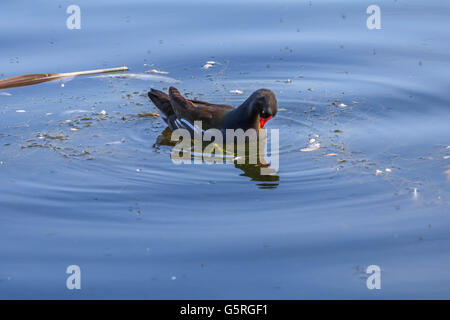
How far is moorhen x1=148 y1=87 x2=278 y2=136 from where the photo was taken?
9.05 metres

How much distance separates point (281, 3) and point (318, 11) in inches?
32.5

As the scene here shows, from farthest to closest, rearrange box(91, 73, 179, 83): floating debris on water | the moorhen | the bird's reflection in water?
box(91, 73, 179, 83): floating debris on water, the moorhen, the bird's reflection in water

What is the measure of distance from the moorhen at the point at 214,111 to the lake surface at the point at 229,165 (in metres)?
0.36

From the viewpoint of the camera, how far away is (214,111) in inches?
377

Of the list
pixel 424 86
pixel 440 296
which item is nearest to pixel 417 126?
pixel 424 86

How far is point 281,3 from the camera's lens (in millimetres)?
13938

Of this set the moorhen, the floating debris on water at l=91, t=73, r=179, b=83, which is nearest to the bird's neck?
the moorhen

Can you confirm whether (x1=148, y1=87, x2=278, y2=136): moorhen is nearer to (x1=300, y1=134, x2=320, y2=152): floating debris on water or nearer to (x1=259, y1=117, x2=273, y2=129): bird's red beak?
(x1=259, y1=117, x2=273, y2=129): bird's red beak

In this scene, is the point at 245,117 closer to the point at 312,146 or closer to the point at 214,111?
the point at 214,111

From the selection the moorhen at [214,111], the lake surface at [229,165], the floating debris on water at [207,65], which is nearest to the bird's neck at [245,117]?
the moorhen at [214,111]

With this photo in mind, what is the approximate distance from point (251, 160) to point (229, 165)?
0.38 m

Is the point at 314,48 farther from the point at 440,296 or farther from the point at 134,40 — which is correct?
the point at 440,296

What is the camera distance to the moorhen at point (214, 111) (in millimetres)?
9055

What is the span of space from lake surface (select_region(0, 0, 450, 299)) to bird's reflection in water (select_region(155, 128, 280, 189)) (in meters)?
0.08
